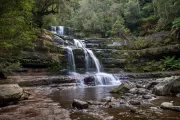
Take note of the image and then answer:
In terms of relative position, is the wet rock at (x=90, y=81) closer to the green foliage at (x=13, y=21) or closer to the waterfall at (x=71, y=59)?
the waterfall at (x=71, y=59)

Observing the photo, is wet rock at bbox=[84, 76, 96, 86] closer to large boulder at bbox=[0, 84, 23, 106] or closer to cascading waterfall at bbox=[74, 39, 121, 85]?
cascading waterfall at bbox=[74, 39, 121, 85]

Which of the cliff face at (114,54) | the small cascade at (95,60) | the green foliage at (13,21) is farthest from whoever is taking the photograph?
the small cascade at (95,60)

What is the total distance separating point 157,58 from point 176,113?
65.8 ft

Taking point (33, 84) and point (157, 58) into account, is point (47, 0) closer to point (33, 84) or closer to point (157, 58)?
point (33, 84)

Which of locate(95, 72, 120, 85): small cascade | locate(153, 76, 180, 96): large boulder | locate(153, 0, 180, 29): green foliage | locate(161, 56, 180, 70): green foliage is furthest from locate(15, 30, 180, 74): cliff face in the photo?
locate(153, 76, 180, 96): large boulder

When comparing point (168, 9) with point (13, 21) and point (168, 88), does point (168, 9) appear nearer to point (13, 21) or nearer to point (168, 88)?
point (168, 88)

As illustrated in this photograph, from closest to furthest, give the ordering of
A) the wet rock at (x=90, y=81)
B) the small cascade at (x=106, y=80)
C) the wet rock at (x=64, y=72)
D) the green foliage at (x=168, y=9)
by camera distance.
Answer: the wet rock at (x=90, y=81)
the small cascade at (x=106, y=80)
the wet rock at (x=64, y=72)
the green foliage at (x=168, y=9)

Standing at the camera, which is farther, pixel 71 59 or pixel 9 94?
pixel 71 59

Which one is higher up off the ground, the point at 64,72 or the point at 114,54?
the point at 114,54

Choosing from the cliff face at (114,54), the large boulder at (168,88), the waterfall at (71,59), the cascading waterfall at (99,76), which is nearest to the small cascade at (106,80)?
the cascading waterfall at (99,76)

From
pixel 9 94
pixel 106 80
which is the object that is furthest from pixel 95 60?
pixel 9 94

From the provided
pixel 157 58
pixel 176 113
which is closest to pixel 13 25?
pixel 176 113

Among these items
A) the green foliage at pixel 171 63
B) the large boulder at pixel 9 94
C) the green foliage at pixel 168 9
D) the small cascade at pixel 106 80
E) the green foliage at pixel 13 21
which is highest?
the green foliage at pixel 168 9

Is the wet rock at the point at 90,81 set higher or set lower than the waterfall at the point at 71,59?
lower
